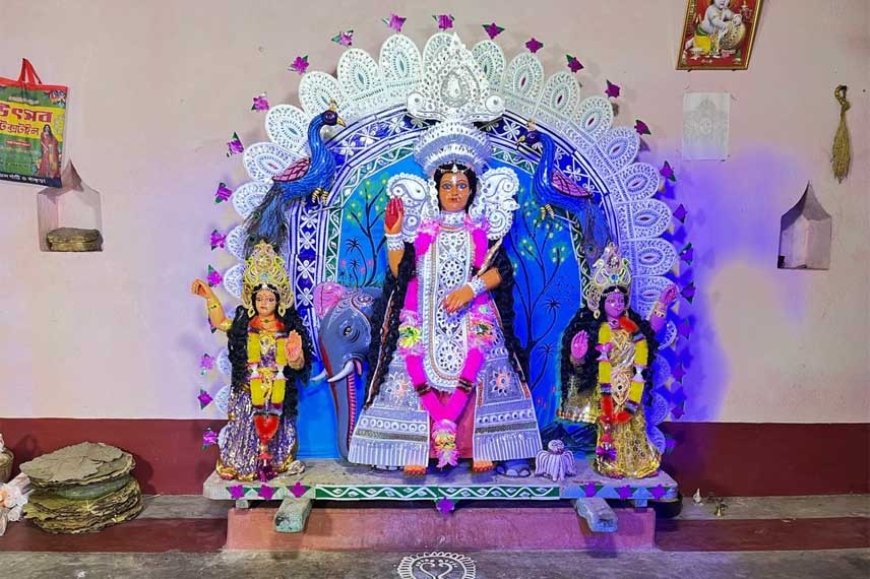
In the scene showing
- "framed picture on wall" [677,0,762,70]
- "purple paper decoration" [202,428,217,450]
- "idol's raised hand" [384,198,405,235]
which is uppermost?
"framed picture on wall" [677,0,762,70]

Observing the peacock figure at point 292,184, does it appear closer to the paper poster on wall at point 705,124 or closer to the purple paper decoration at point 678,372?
the paper poster on wall at point 705,124

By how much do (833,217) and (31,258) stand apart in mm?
5110

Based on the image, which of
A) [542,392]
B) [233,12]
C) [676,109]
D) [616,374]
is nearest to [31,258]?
[233,12]

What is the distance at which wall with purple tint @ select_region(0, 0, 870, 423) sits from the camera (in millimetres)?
4234

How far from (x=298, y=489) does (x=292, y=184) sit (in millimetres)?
1683

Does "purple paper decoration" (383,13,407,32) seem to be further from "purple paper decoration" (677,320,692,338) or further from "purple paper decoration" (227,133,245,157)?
"purple paper decoration" (677,320,692,338)

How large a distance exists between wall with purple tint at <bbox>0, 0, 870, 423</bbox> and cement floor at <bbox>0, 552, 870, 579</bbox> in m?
0.97

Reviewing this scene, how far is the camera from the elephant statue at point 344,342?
13.4 ft

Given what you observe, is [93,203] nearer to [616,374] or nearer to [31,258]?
[31,258]

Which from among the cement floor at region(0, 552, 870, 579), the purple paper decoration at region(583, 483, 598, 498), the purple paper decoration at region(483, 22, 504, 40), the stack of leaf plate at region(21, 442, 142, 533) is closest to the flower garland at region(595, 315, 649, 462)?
the purple paper decoration at region(583, 483, 598, 498)

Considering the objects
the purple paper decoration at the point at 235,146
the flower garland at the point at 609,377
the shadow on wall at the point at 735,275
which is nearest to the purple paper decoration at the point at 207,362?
the purple paper decoration at the point at 235,146

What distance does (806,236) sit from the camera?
4.64 m

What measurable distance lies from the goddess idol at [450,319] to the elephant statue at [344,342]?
0.19 meters

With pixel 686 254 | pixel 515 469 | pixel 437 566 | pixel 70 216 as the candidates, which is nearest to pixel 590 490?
pixel 515 469
